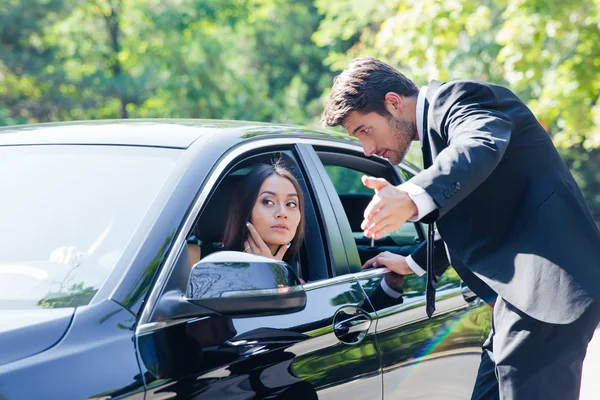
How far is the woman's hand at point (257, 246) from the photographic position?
3.33 metres

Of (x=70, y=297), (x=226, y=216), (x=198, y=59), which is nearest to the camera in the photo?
(x=70, y=297)

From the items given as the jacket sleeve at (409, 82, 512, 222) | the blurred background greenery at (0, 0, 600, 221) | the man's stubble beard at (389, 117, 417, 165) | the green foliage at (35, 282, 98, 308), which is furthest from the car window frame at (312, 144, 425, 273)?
the blurred background greenery at (0, 0, 600, 221)

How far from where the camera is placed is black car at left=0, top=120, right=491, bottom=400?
2.00 m

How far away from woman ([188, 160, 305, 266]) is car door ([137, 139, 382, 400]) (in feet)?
0.20

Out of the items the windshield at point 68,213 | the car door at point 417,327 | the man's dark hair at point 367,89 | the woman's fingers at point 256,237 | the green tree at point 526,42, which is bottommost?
the car door at point 417,327

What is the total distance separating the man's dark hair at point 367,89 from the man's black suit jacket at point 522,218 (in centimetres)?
25

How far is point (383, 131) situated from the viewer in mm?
3074

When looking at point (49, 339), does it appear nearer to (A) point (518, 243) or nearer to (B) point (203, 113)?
(A) point (518, 243)

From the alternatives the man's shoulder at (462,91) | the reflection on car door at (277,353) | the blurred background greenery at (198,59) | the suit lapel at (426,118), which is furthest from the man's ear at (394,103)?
the blurred background greenery at (198,59)

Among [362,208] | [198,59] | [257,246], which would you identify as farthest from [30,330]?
[198,59]

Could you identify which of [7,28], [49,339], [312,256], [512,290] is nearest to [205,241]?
[312,256]

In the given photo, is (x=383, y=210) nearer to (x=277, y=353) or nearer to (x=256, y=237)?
(x=277, y=353)

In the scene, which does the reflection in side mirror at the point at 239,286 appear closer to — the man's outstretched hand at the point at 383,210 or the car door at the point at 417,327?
the man's outstretched hand at the point at 383,210

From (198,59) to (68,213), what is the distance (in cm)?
2240
